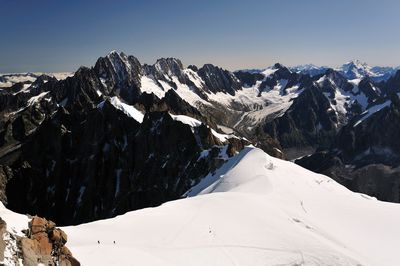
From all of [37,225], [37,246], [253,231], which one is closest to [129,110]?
[253,231]

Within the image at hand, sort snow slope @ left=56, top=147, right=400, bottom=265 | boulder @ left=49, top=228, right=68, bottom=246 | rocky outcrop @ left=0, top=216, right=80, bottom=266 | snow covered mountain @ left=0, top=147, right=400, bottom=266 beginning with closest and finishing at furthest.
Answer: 1. rocky outcrop @ left=0, top=216, right=80, bottom=266
2. boulder @ left=49, top=228, right=68, bottom=246
3. snow covered mountain @ left=0, top=147, right=400, bottom=266
4. snow slope @ left=56, top=147, right=400, bottom=265

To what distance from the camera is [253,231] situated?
43.8 metres

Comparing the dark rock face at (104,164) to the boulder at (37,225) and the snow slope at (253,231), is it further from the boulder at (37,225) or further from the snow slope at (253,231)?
the boulder at (37,225)

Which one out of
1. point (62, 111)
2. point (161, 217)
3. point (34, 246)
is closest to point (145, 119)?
point (62, 111)

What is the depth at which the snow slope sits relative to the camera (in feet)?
118

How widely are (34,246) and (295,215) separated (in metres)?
32.0

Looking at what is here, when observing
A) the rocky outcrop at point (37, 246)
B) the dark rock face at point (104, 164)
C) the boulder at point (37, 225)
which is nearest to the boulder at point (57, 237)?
the rocky outcrop at point (37, 246)

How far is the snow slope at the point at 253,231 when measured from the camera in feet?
118

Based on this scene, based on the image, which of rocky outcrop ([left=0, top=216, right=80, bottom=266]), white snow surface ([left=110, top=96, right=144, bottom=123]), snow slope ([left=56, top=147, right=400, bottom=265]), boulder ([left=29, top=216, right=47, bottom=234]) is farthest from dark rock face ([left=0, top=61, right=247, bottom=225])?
rocky outcrop ([left=0, top=216, right=80, bottom=266])

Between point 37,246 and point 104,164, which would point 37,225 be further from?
point 104,164

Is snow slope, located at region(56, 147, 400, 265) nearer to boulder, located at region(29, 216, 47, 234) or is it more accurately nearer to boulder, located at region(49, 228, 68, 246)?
boulder, located at region(49, 228, 68, 246)

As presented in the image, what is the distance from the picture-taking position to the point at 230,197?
180ft

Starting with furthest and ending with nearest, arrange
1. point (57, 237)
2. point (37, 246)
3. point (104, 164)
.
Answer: point (104, 164) < point (57, 237) < point (37, 246)

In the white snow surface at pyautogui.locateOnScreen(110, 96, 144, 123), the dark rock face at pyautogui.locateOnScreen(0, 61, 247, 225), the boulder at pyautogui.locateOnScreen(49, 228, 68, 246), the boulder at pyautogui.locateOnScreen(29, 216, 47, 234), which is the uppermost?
the boulder at pyautogui.locateOnScreen(29, 216, 47, 234)
